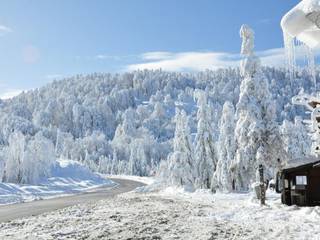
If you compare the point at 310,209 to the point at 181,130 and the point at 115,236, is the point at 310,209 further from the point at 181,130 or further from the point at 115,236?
the point at 181,130

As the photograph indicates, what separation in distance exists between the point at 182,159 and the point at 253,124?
19.1 metres

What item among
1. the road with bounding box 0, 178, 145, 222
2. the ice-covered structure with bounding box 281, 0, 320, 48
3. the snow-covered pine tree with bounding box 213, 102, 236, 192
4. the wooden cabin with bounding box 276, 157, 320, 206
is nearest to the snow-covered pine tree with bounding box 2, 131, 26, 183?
the road with bounding box 0, 178, 145, 222

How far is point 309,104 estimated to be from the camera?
2994 cm

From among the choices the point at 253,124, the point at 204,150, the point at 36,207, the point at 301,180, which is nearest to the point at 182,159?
the point at 204,150

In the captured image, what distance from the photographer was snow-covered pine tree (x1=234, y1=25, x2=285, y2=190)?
35.6 meters

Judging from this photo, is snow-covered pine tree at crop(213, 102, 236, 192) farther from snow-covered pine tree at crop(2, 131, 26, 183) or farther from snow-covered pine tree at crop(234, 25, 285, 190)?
snow-covered pine tree at crop(2, 131, 26, 183)

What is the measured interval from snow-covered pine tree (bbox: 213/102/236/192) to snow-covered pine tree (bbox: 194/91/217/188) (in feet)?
4.82

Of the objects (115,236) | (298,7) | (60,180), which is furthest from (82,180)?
(298,7)

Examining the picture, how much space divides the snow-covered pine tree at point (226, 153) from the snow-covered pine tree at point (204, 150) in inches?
57.8

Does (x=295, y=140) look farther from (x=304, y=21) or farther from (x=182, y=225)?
(x=304, y=21)

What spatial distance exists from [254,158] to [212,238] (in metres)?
19.8

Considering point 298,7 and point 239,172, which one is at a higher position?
point 298,7

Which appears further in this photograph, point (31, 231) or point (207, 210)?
point (207, 210)

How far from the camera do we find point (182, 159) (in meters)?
53.9
